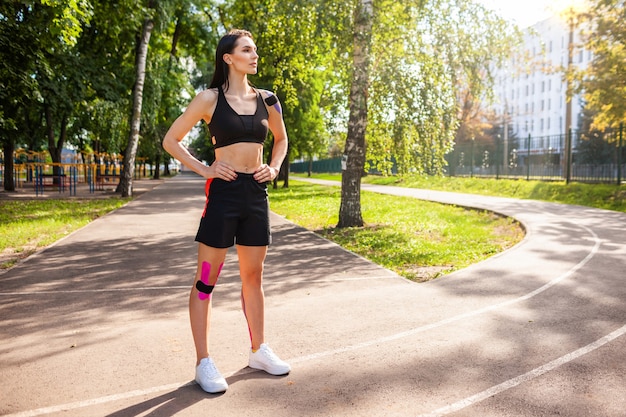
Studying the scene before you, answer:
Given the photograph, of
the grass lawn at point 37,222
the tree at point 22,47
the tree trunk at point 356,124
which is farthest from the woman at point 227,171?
the tree at point 22,47

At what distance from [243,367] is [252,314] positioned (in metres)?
0.40

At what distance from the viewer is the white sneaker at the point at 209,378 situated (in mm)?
3551

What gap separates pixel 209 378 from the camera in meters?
3.58

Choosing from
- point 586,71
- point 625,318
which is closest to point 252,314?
point 625,318

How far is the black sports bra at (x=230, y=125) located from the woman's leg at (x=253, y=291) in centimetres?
71

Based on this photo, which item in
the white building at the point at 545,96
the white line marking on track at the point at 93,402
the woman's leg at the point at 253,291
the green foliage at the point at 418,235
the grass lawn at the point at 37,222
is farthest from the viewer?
the white building at the point at 545,96

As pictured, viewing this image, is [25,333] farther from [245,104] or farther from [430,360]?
[430,360]

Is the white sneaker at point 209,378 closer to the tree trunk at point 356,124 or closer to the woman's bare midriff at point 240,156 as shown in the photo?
the woman's bare midriff at point 240,156

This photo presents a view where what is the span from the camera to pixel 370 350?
441 centimetres

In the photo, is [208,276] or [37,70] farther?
[37,70]

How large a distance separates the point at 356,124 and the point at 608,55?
44.7ft

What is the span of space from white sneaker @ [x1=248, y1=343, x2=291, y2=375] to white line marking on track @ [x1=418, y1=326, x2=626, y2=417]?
102 centimetres

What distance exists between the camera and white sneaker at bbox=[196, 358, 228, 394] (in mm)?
3551

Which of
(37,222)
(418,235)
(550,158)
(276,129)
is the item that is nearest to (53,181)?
(37,222)
